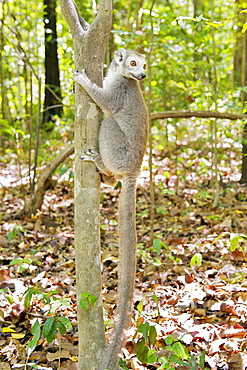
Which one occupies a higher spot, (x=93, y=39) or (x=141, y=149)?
(x=93, y=39)

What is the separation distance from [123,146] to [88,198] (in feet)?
2.66

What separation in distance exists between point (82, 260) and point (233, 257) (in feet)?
9.74

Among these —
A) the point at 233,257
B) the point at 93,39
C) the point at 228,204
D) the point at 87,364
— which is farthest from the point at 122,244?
the point at 228,204

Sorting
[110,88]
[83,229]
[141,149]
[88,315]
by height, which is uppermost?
[110,88]

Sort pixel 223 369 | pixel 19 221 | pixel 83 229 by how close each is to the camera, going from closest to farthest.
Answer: pixel 83 229 → pixel 223 369 → pixel 19 221

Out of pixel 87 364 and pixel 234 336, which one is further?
pixel 234 336

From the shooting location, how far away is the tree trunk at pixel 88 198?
3123 millimetres

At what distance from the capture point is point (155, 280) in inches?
203

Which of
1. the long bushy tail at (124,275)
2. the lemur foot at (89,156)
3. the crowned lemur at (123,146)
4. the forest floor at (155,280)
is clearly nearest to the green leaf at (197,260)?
the forest floor at (155,280)

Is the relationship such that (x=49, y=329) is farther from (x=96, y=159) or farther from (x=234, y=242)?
(x=234, y=242)

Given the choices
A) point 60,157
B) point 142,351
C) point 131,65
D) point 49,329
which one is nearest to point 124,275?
point 142,351

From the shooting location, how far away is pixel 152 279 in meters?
5.22

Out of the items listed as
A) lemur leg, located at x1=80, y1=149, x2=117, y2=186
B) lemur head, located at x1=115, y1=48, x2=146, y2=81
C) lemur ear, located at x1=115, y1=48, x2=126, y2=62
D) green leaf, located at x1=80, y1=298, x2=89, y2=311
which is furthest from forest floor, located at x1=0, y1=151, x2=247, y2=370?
lemur ear, located at x1=115, y1=48, x2=126, y2=62

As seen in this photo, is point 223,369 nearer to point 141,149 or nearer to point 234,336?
point 234,336
